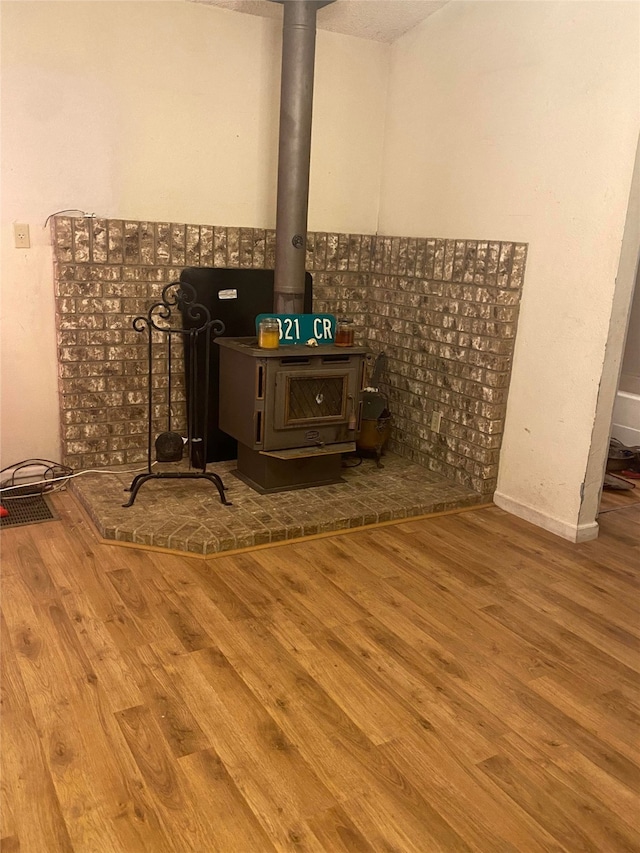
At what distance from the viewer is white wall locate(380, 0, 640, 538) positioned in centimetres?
295

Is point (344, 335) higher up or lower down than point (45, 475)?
higher up

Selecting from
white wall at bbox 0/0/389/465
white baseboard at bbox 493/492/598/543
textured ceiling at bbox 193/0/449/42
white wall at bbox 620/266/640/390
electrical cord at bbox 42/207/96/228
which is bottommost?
white baseboard at bbox 493/492/598/543

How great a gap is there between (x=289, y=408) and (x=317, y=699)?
157cm

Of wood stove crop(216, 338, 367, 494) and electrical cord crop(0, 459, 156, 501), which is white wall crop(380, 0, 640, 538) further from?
electrical cord crop(0, 459, 156, 501)

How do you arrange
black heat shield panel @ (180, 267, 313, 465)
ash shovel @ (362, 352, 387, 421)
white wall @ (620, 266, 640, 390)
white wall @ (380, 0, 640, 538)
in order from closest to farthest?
white wall @ (380, 0, 640, 538) → black heat shield panel @ (180, 267, 313, 465) → ash shovel @ (362, 352, 387, 421) → white wall @ (620, 266, 640, 390)

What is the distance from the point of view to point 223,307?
3.79 m

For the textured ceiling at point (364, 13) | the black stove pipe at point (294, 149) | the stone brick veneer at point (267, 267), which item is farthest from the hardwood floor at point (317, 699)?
the textured ceiling at point (364, 13)

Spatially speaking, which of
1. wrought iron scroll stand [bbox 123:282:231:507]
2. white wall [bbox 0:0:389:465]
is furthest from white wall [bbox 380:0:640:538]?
wrought iron scroll stand [bbox 123:282:231:507]

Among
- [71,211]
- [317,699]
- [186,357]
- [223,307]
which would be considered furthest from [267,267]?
[317,699]

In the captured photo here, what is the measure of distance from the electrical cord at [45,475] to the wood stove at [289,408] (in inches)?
27.7

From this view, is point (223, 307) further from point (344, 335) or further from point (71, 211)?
point (71, 211)

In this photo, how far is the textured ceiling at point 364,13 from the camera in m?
3.58

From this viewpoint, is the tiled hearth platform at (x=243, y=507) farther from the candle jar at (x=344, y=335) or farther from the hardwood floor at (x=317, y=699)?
the candle jar at (x=344, y=335)

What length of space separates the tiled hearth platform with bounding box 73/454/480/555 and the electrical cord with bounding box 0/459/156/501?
8cm
